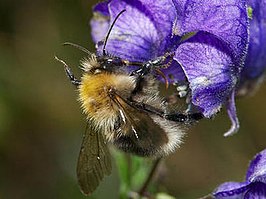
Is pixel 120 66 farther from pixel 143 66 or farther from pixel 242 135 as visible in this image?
pixel 242 135

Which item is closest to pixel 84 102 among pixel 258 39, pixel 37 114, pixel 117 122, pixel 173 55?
pixel 117 122

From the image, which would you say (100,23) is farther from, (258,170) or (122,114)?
(258,170)

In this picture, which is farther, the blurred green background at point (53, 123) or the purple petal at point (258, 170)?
the blurred green background at point (53, 123)

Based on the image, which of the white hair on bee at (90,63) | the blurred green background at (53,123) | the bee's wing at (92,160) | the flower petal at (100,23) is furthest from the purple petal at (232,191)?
the blurred green background at (53,123)

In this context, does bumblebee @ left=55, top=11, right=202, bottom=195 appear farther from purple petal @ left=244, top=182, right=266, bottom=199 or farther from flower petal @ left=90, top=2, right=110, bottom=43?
flower petal @ left=90, top=2, right=110, bottom=43

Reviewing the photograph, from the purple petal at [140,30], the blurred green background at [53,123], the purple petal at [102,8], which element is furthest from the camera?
the blurred green background at [53,123]

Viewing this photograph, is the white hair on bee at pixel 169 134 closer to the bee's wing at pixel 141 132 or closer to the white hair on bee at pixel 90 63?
the bee's wing at pixel 141 132

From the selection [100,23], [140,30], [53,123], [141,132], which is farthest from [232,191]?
[53,123]

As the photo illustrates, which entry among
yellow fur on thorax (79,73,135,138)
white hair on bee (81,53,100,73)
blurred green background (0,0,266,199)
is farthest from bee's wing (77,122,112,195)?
blurred green background (0,0,266,199)
